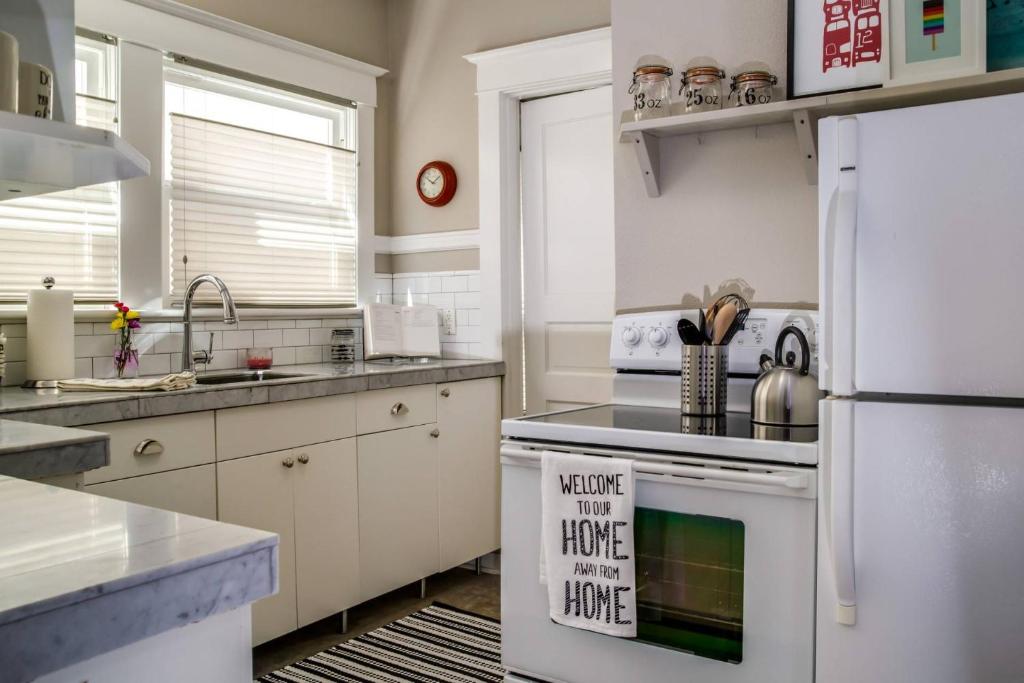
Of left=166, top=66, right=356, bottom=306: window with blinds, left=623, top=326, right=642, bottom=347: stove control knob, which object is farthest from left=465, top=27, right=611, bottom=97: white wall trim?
left=623, top=326, right=642, bottom=347: stove control knob

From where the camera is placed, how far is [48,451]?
1.57 metres

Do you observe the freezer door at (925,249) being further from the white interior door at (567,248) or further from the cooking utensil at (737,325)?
the white interior door at (567,248)

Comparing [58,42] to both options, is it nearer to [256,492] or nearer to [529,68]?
[256,492]

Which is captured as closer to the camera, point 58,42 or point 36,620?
point 36,620

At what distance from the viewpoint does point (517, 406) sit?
382 cm

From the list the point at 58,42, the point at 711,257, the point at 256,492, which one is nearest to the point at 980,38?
the point at 711,257

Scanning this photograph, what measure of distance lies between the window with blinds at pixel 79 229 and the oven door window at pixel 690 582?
6.98ft

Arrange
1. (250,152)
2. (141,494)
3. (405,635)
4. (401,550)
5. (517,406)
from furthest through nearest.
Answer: (517,406)
(250,152)
(401,550)
(405,635)
(141,494)

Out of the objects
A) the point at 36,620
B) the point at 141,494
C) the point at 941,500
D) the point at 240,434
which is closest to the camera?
the point at 36,620

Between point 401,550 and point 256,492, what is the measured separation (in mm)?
752

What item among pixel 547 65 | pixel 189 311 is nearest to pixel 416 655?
pixel 189 311

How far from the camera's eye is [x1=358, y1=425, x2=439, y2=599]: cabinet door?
3.12m

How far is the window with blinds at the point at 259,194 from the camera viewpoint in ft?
10.7

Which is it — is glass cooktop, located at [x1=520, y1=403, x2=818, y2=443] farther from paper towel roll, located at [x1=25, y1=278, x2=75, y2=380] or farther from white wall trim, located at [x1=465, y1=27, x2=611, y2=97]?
white wall trim, located at [x1=465, y1=27, x2=611, y2=97]
